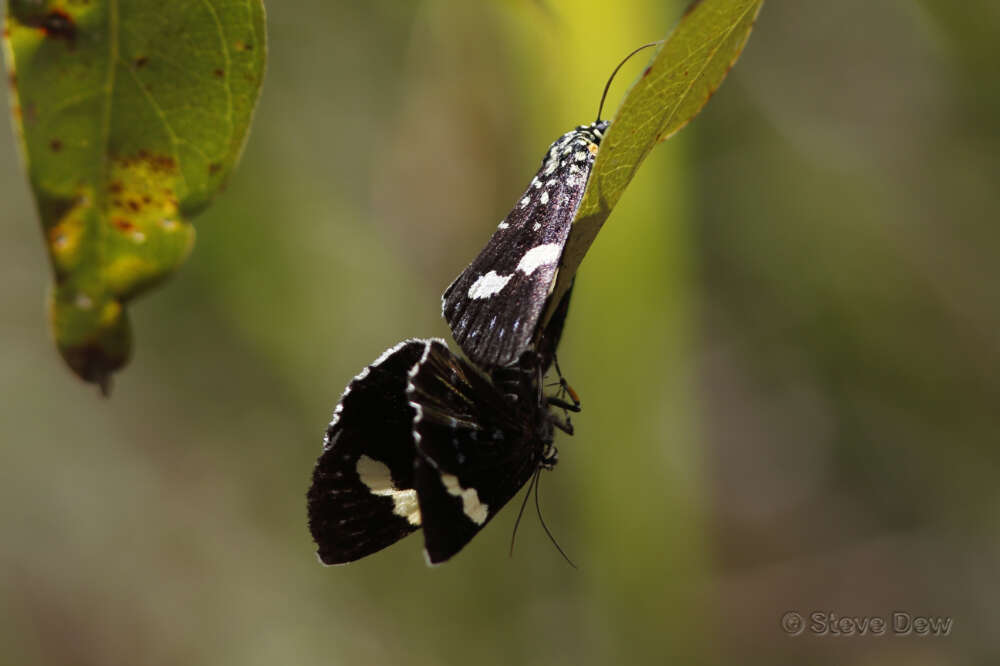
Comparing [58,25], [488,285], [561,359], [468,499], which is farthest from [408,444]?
[561,359]

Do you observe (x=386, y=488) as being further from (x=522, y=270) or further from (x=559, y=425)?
(x=522, y=270)

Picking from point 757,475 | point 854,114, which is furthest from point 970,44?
point 757,475

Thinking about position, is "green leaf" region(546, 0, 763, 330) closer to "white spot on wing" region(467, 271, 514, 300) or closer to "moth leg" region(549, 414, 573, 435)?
"white spot on wing" region(467, 271, 514, 300)

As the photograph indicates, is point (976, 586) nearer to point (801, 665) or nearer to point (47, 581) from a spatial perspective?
point (801, 665)

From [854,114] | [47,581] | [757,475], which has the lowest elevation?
[757,475]

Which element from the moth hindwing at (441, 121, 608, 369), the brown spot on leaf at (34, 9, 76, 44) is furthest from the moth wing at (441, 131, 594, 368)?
the brown spot on leaf at (34, 9, 76, 44)

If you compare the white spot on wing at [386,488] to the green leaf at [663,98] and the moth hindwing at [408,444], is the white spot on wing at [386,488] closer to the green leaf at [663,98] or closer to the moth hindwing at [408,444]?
the moth hindwing at [408,444]
